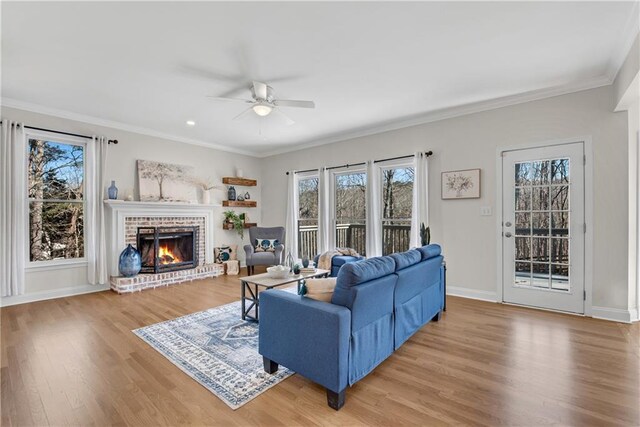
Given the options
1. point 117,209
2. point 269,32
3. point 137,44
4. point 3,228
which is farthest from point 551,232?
point 3,228

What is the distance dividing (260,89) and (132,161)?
323 cm

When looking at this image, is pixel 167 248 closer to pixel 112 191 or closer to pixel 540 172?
pixel 112 191

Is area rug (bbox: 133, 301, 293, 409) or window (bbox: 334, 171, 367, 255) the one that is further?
window (bbox: 334, 171, 367, 255)

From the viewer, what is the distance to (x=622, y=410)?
72.5 inches

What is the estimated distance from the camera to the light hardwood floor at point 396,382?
180cm

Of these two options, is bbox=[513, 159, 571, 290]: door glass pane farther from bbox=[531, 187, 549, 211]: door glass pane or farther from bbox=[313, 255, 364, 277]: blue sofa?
bbox=[313, 255, 364, 277]: blue sofa

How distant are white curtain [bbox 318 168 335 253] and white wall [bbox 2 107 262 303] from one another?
2.00m

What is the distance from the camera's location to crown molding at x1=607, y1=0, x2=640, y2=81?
227 centimetres

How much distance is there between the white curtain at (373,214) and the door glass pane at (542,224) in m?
2.05

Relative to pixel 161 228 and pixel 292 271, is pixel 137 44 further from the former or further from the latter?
pixel 161 228

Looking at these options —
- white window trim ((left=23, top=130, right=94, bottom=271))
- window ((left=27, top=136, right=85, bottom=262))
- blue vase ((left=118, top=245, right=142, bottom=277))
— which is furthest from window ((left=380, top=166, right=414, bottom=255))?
window ((left=27, top=136, right=85, bottom=262))

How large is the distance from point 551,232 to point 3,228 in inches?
280

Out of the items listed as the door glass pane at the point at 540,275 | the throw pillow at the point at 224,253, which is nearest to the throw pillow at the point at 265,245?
the throw pillow at the point at 224,253

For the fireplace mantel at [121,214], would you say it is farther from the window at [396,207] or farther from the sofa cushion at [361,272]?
the sofa cushion at [361,272]
